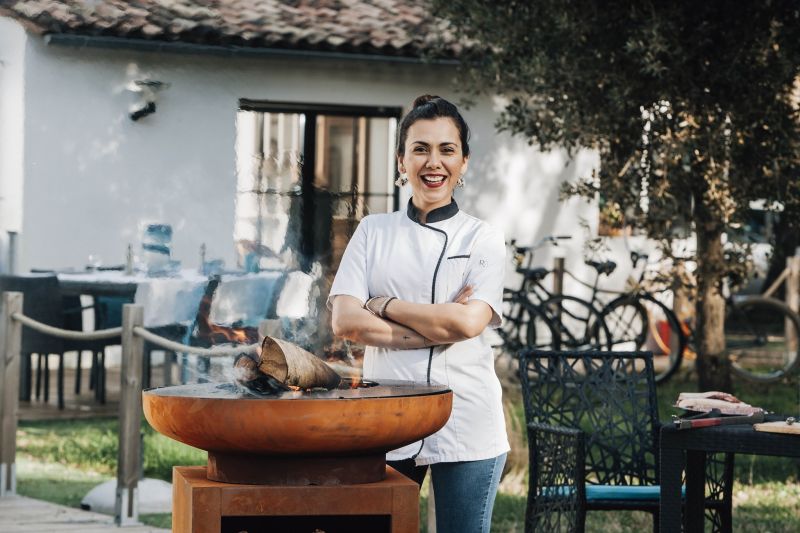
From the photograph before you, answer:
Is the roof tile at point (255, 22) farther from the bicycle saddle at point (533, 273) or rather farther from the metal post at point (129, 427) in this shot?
the metal post at point (129, 427)

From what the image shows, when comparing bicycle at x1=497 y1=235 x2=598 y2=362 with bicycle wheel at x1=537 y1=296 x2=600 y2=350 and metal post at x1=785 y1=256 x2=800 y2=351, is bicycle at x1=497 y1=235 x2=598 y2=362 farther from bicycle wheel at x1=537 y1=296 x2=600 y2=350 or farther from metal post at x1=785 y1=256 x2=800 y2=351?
metal post at x1=785 y1=256 x2=800 y2=351

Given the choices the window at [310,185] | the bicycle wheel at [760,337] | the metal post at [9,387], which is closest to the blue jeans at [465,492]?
the metal post at [9,387]

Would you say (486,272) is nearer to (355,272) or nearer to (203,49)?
(355,272)

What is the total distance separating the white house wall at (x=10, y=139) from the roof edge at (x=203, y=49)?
378 mm

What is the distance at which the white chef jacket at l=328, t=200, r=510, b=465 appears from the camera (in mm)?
3430

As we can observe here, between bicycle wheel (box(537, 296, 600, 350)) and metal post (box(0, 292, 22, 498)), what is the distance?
5535mm

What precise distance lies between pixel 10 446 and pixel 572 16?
15.1 ft

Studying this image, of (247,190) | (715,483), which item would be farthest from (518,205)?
(715,483)

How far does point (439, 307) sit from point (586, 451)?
2027 mm

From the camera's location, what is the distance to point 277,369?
320 cm

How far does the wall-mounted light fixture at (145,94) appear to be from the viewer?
36.5 ft

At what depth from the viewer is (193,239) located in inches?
413

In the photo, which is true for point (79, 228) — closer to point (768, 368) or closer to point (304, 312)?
point (304, 312)

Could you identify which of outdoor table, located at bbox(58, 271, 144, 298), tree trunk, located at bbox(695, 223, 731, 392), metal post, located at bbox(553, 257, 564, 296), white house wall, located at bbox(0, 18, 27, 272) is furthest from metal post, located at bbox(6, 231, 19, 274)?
tree trunk, located at bbox(695, 223, 731, 392)
